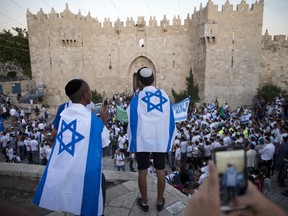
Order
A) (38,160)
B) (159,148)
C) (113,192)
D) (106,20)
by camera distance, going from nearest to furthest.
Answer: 1. (159,148)
2. (113,192)
3. (38,160)
4. (106,20)

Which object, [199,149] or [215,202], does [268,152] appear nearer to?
[199,149]

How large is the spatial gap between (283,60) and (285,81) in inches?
60.0

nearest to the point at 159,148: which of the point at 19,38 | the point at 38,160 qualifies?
the point at 38,160

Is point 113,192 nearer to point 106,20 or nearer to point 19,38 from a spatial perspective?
point 106,20

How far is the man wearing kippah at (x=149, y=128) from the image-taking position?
2627mm

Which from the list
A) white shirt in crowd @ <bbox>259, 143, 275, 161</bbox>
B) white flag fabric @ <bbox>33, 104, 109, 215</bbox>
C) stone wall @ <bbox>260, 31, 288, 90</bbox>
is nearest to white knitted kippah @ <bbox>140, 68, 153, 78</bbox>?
white flag fabric @ <bbox>33, 104, 109, 215</bbox>

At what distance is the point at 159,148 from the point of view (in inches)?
103

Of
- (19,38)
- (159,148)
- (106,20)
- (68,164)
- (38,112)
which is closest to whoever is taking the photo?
(68,164)

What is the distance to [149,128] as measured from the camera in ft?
8.63

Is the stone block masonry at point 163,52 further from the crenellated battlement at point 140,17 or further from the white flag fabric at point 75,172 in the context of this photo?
the white flag fabric at point 75,172

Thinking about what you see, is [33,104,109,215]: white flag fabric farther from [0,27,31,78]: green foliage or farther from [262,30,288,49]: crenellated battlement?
[0,27,31,78]: green foliage

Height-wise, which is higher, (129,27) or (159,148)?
(129,27)

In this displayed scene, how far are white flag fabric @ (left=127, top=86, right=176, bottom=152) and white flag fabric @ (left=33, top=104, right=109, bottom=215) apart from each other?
1.94 feet

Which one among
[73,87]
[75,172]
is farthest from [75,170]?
[73,87]
